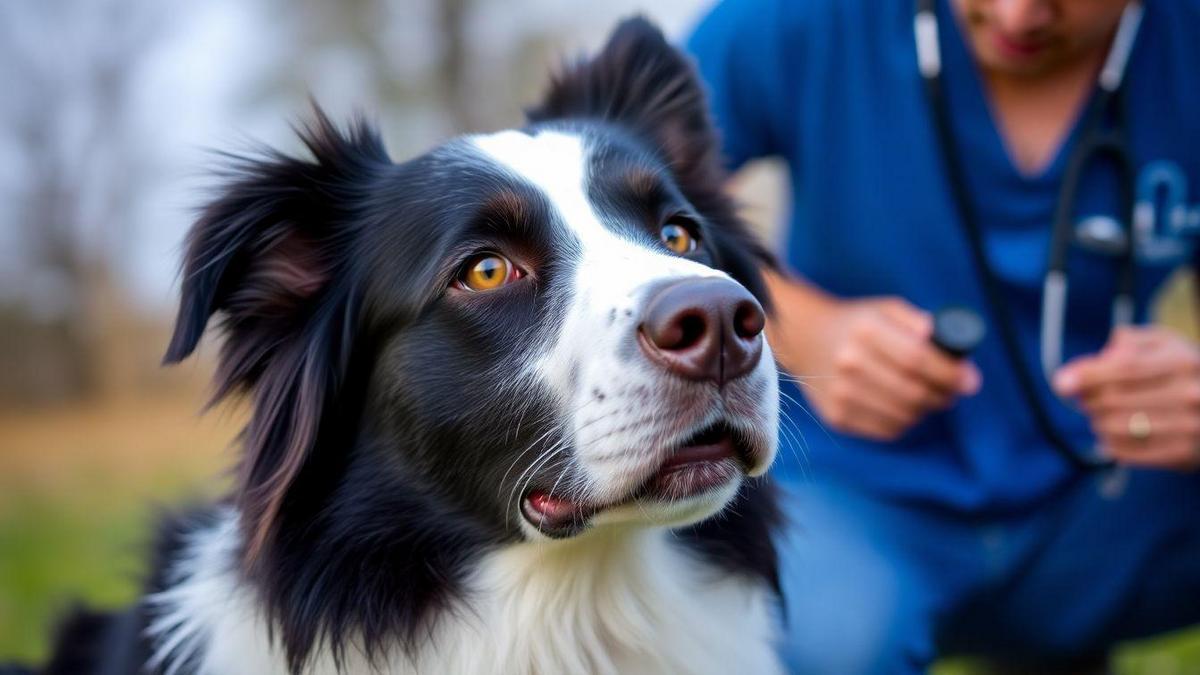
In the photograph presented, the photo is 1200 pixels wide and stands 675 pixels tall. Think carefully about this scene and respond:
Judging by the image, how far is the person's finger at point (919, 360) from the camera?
2494 mm

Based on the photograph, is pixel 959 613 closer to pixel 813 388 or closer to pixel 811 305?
pixel 813 388

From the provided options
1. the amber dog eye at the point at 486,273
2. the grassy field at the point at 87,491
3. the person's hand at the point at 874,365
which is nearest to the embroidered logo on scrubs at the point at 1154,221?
the person's hand at the point at 874,365

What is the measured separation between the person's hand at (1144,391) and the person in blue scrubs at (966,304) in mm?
75

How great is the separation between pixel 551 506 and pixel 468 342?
14.4 inches

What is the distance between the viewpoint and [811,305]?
9.72 feet

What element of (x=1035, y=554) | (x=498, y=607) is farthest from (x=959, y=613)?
(x=498, y=607)

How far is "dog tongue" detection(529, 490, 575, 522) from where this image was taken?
72.6 inches

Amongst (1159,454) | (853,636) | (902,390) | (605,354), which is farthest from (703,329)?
(1159,454)

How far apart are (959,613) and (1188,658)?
4.70 ft

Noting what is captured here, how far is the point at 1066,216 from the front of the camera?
2738mm

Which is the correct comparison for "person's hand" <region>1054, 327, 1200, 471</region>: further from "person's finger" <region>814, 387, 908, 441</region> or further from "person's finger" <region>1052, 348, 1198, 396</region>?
"person's finger" <region>814, 387, 908, 441</region>

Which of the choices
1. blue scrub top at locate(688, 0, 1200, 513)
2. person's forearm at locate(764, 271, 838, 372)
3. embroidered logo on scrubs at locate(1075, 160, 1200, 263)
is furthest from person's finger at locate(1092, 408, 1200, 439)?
person's forearm at locate(764, 271, 838, 372)

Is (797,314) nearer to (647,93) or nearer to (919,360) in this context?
(919,360)

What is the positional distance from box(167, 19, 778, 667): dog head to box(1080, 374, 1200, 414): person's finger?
1.03 m
